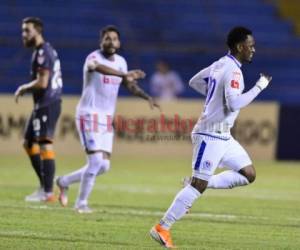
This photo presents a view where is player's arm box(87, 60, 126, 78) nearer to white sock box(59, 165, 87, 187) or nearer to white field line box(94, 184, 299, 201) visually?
white sock box(59, 165, 87, 187)

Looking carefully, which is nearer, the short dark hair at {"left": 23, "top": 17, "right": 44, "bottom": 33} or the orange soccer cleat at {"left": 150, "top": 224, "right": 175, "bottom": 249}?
the orange soccer cleat at {"left": 150, "top": 224, "right": 175, "bottom": 249}

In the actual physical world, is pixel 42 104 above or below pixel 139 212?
above

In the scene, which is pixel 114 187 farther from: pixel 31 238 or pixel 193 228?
pixel 31 238

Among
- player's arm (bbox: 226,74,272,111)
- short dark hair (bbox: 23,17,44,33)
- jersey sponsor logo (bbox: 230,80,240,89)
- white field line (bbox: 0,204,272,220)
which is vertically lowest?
white field line (bbox: 0,204,272,220)

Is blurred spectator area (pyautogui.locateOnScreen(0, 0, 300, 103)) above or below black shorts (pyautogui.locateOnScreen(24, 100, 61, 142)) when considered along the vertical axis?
above

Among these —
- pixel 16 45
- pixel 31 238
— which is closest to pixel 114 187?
pixel 31 238

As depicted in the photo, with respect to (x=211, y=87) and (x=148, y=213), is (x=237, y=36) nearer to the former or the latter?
(x=211, y=87)

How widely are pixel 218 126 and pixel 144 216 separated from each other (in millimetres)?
A: 2333

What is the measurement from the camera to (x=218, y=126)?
9172 millimetres

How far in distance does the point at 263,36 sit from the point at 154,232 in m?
19.4

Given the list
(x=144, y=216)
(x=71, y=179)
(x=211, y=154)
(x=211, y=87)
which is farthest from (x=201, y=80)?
(x=71, y=179)

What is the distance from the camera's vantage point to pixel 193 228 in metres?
10.2

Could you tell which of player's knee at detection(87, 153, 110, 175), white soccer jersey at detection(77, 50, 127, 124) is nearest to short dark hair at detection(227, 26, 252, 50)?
white soccer jersey at detection(77, 50, 127, 124)

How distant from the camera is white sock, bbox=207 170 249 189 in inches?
379
